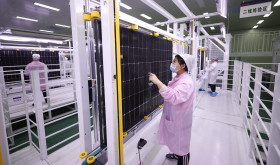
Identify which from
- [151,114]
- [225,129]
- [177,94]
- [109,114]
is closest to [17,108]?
[151,114]

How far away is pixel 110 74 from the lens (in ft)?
3.49

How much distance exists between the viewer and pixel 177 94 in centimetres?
151

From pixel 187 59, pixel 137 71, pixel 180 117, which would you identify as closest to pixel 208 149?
pixel 180 117

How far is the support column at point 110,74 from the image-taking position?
3.37 feet

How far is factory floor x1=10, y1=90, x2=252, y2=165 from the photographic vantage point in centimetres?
240

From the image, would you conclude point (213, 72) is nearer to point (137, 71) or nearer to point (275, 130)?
point (275, 130)

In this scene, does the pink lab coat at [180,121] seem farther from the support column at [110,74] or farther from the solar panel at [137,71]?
the support column at [110,74]

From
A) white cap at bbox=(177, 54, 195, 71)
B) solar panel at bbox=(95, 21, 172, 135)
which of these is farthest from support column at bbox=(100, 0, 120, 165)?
white cap at bbox=(177, 54, 195, 71)

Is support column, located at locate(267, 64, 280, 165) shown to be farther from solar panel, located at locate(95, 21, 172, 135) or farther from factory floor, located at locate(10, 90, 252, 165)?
solar panel, located at locate(95, 21, 172, 135)

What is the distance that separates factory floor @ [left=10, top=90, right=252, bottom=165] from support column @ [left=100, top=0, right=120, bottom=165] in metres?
1.49

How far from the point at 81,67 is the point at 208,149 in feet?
8.83

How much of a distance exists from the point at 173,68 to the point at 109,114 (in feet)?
3.53

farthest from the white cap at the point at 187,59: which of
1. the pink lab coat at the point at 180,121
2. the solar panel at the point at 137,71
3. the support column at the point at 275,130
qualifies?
the support column at the point at 275,130

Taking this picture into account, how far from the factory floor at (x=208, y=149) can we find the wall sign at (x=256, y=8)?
123 inches
